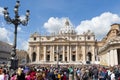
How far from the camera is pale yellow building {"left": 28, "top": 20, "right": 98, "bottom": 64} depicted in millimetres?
99125

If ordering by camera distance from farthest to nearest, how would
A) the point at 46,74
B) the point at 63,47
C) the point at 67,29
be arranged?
the point at 67,29
the point at 63,47
the point at 46,74

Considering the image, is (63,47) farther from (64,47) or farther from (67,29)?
(67,29)

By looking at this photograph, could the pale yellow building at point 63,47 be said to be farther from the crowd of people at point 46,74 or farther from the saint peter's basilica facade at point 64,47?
the crowd of people at point 46,74

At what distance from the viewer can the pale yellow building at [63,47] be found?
99125 millimetres

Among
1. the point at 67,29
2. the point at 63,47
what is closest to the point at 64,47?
the point at 63,47

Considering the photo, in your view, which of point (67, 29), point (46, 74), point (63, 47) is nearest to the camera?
point (46, 74)

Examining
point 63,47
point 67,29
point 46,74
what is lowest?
point 46,74

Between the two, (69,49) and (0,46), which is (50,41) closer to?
(69,49)

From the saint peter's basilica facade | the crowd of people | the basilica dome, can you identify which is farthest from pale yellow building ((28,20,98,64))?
the crowd of people

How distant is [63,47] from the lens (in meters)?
101

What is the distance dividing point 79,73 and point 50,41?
267 ft

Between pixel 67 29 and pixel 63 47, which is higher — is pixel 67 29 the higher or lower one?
the higher one

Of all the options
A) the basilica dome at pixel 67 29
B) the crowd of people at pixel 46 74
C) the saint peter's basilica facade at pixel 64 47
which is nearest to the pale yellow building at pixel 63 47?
the saint peter's basilica facade at pixel 64 47

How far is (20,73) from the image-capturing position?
9.45 meters
